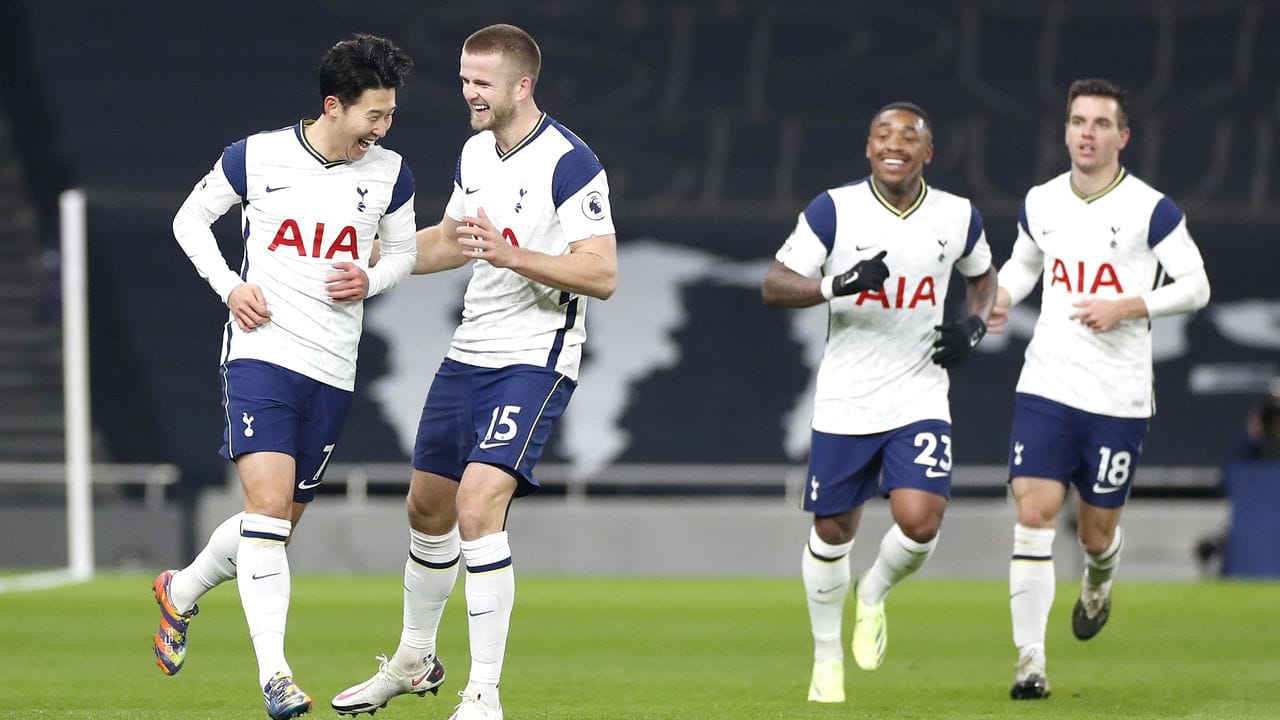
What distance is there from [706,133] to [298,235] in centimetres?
1669

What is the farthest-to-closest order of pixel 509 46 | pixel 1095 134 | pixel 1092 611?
pixel 1092 611
pixel 1095 134
pixel 509 46

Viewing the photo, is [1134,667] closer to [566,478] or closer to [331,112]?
[331,112]

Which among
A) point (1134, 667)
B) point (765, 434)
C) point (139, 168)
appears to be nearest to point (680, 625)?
point (1134, 667)

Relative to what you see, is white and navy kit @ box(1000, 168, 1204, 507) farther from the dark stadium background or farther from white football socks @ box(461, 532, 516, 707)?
the dark stadium background

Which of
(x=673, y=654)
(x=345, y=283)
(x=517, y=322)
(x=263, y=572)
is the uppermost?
(x=345, y=283)

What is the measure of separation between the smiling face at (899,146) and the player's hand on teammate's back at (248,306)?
2444 millimetres

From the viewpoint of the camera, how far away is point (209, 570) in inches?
261

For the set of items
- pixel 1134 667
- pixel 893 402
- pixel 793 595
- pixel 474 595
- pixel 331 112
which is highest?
pixel 331 112

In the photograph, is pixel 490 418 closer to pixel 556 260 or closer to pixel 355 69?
pixel 556 260

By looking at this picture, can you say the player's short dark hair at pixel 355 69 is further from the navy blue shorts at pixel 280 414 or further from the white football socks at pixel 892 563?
the white football socks at pixel 892 563

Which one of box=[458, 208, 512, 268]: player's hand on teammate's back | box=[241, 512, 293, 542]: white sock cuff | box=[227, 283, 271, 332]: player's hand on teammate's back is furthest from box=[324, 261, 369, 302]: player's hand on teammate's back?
box=[241, 512, 293, 542]: white sock cuff

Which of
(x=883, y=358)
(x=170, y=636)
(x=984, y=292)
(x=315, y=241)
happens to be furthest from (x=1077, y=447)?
(x=170, y=636)

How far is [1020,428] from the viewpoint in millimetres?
8039

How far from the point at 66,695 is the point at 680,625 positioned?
5.03 m
